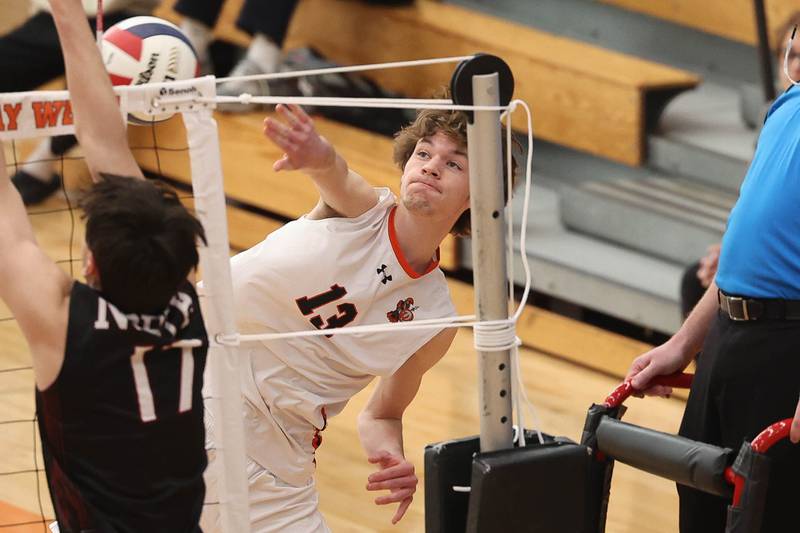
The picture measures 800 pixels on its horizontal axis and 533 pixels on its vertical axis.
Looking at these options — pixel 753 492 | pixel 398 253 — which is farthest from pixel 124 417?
pixel 753 492

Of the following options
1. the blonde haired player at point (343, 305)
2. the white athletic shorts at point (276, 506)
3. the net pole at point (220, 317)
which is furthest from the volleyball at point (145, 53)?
the white athletic shorts at point (276, 506)

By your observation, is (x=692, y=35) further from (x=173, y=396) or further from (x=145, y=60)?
(x=173, y=396)

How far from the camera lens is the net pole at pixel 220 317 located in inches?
109

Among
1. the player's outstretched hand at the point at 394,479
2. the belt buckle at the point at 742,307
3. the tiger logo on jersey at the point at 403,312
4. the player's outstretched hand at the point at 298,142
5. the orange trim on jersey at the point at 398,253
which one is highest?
the player's outstretched hand at the point at 298,142

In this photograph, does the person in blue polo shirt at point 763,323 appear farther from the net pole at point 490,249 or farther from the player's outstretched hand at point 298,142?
the player's outstretched hand at point 298,142

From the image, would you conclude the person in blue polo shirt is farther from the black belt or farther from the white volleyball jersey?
the white volleyball jersey

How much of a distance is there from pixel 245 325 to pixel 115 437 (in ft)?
2.68

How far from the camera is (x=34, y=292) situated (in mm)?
2324

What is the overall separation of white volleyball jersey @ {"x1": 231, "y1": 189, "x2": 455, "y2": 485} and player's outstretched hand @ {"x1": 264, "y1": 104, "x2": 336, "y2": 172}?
13.9 inches

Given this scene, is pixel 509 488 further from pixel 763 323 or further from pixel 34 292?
pixel 34 292

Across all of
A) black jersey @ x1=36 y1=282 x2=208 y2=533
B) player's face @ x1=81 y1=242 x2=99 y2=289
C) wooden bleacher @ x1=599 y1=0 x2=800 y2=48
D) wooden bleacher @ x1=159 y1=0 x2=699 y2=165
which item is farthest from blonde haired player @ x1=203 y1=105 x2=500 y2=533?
wooden bleacher @ x1=599 y1=0 x2=800 y2=48

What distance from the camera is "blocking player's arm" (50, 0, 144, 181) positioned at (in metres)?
2.50

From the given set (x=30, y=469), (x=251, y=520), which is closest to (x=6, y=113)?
(x=251, y=520)

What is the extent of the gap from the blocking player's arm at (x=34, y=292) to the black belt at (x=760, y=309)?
1.48 meters
